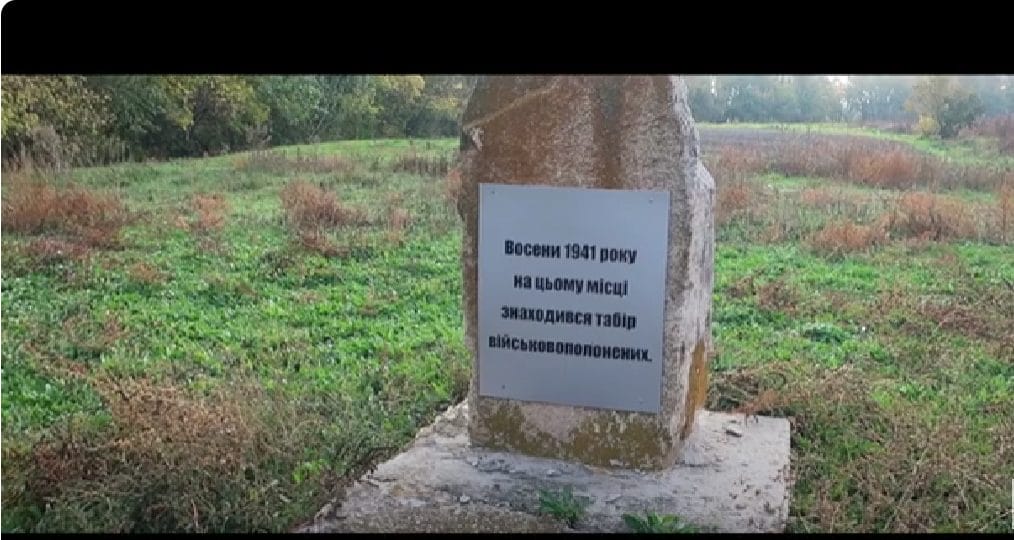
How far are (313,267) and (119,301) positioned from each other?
1471mm

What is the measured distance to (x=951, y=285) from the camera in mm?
7129

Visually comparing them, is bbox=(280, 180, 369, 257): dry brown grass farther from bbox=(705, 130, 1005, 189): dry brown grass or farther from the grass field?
bbox=(705, 130, 1005, 189): dry brown grass

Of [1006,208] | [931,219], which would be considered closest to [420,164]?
[931,219]

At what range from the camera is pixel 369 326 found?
658 cm

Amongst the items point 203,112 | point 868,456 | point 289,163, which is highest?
point 203,112

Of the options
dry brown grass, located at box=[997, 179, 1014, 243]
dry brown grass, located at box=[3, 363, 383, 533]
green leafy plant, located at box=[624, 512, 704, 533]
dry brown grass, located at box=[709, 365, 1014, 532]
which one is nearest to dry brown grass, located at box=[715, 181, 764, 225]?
dry brown grass, located at box=[997, 179, 1014, 243]

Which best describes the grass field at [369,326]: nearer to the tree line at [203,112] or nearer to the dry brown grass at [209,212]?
the dry brown grass at [209,212]

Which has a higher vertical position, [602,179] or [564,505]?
[602,179]

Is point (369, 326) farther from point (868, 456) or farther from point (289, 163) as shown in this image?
point (289, 163)

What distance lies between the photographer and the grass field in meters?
4.32

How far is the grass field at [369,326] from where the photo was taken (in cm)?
432

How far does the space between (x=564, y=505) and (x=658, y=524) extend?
36 centimetres

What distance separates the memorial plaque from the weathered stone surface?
47mm

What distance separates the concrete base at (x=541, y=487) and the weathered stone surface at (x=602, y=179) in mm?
113
